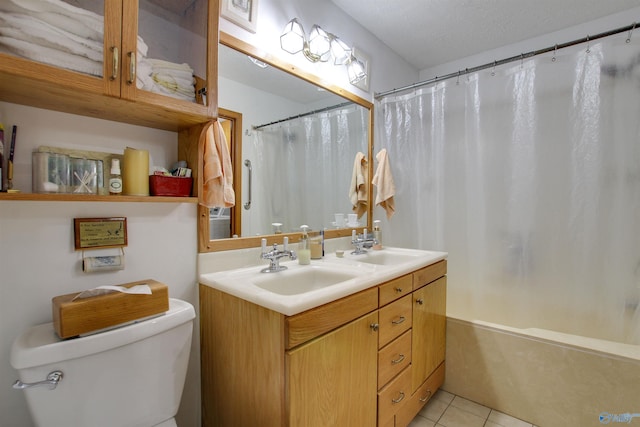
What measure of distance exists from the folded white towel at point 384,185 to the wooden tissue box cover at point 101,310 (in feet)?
5.02

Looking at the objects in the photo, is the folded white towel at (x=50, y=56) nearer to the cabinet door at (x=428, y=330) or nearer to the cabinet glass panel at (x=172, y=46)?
the cabinet glass panel at (x=172, y=46)

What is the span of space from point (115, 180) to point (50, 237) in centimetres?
24

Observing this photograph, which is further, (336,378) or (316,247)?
(316,247)

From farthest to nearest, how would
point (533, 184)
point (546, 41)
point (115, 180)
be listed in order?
point (546, 41), point (533, 184), point (115, 180)

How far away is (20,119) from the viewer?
2.75ft

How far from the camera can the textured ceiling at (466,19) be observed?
1.84 m

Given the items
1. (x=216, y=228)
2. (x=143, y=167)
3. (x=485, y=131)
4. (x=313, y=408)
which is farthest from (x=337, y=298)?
(x=485, y=131)

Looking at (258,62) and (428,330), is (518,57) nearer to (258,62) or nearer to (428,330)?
(258,62)

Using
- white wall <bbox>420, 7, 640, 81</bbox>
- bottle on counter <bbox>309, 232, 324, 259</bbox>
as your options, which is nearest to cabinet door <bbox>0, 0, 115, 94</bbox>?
bottle on counter <bbox>309, 232, 324, 259</bbox>

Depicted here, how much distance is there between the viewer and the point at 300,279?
4.50ft

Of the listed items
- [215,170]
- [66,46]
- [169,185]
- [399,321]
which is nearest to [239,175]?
[215,170]

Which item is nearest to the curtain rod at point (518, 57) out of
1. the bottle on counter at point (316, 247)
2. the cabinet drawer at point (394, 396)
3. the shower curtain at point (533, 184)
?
the shower curtain at point (533, 184)

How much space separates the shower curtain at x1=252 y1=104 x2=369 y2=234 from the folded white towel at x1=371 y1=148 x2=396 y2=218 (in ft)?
0.55

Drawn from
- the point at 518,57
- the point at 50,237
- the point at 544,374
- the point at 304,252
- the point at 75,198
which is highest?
the point at 518,57
